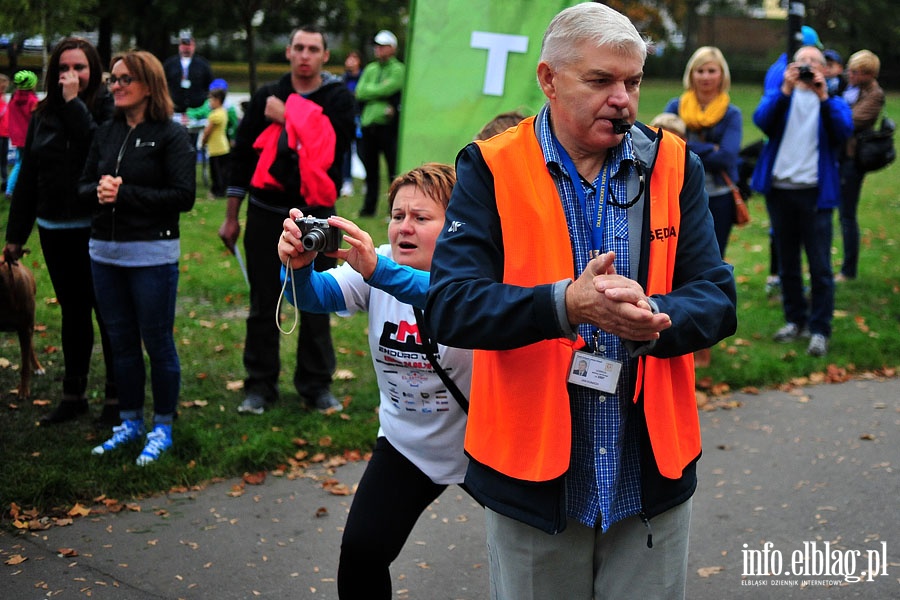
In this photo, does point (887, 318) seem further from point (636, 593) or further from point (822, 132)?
point (636, 593)

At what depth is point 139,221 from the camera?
571 centimetres

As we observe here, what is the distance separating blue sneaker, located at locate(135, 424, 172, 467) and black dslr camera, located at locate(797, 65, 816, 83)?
5.39 meters

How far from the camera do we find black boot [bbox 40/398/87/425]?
21.1ft

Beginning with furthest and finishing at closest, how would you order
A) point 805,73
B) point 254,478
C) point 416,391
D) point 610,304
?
point 805,73
point 254,478
point 416,391
point 610,304

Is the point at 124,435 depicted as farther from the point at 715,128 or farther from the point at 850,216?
the point at 850,216

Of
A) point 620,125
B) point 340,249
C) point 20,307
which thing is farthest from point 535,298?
point 20,307

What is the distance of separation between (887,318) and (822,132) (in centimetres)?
227

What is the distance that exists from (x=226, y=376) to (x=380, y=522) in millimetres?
4458

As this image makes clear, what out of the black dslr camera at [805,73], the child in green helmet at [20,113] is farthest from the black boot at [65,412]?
the black dslr camera at [805,73]

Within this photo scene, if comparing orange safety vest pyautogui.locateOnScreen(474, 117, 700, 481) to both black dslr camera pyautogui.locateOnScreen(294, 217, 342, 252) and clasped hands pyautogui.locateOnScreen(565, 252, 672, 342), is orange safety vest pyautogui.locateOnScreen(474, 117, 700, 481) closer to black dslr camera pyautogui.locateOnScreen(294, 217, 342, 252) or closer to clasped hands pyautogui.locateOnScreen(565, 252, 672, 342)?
clasped hands pyautogui.locateOnScreen(565, 252, 672, 342)

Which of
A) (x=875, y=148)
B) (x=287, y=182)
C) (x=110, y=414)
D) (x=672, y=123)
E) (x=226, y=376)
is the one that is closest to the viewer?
(x=110, y=414)

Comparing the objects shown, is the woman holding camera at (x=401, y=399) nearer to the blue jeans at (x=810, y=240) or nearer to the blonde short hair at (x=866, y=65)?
the blue jeans at (x=810, y=240)

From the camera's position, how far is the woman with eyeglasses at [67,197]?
242 inches

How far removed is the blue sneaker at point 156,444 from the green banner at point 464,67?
245cm
